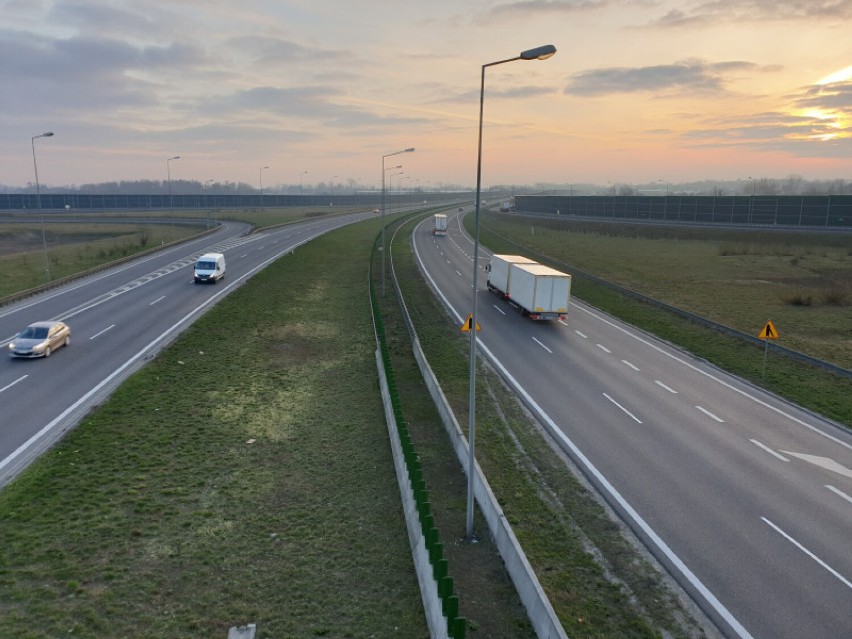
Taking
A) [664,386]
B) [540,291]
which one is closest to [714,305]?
[540,291]

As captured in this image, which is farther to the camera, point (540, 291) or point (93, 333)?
point (540, 291)

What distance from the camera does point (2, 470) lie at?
16734 millimetres

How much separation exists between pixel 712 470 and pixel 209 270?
4042 cm

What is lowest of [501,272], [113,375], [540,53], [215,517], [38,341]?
[215,517]

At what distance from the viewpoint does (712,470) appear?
17.3 metres

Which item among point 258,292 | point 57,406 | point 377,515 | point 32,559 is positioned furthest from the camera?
point 258,292

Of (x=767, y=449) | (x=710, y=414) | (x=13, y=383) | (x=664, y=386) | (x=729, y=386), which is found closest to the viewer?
(x=767, y=449)

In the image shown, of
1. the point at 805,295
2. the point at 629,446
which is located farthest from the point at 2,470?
the point at 805,295

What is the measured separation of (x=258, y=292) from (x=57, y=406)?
23.4 metres

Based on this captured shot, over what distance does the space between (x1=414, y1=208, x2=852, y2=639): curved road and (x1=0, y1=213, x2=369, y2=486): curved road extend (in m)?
18.0

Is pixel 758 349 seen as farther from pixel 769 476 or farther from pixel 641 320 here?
pixel 769 476

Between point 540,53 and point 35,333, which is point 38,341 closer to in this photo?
point 35,333

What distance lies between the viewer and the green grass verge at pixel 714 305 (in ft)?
82.9

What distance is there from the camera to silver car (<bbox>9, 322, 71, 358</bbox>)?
26.3m
